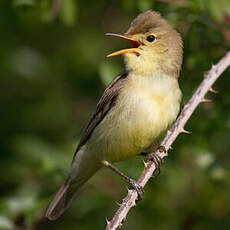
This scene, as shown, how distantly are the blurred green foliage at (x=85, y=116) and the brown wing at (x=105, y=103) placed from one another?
0.56 feet

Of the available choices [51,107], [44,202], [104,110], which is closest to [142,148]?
[104,110]

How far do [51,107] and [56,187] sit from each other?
1.61 meters

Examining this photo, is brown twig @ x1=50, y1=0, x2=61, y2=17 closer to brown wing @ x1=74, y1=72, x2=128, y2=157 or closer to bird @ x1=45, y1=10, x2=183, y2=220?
bird @ x1=45, y1=10, x2=183, y2=220

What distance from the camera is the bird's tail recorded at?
625cm

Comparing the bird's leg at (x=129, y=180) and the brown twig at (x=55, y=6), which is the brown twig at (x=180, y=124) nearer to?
the bird's leg at (x=129, y=180)

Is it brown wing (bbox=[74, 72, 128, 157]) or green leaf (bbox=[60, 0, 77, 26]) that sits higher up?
green leaf (bbox=[60, 0, 77, 26])

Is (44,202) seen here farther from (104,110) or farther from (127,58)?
(127,58)

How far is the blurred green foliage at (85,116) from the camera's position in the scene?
5.84 metres

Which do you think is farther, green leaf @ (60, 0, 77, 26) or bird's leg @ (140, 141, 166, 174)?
green leaf @ (60, 0, 77, 26)

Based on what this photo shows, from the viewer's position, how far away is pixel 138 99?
17.7 feet

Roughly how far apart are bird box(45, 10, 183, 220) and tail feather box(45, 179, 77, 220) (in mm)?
361

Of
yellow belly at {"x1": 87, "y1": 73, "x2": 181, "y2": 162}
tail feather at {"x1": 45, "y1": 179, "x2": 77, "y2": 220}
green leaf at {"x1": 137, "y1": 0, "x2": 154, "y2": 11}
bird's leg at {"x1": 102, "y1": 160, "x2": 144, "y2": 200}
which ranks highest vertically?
green leaf at {"x1": 137, "y1": 0, "x2": 154, "y2": 11}

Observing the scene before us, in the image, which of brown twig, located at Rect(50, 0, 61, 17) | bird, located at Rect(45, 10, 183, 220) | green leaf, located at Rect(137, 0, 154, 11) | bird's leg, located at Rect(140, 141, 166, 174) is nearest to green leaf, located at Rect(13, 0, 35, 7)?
brown twig, located at Rect(50, 0, 61, 17)

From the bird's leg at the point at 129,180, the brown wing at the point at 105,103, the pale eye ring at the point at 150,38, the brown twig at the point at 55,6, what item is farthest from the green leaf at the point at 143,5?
the bird's leg at the point at 129,180
